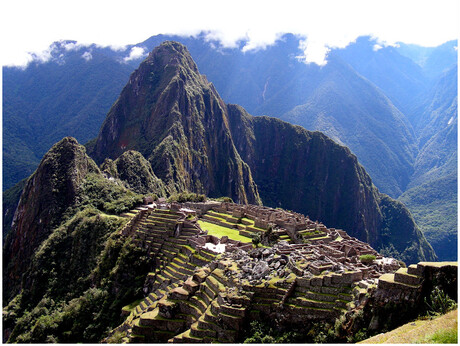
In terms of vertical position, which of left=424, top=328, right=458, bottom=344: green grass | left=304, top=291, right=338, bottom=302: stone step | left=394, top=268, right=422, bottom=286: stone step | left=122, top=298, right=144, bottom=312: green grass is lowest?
left=122, top=298, right=144, bottom=312: green grass

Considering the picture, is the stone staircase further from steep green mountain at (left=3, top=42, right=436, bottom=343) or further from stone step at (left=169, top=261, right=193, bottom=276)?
steep green mountain at (left=3, top=42, right=436, bottom=343)

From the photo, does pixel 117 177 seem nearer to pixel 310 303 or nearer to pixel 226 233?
pixel 226 233

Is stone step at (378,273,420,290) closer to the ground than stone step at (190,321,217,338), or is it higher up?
higher up

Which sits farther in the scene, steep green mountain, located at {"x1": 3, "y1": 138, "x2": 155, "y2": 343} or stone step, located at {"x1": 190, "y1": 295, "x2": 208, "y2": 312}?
steep green mountain, located at {"x1": 3, "y1": 138, "x2": 155, "y2": 343}

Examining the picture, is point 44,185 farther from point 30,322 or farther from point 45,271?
point 30,322

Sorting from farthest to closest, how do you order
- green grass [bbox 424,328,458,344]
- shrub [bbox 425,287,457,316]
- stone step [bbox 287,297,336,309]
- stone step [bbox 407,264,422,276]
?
stone step [bbox 287,297,336,309], stone step [bbox 407,264,422,276], shrub [bbox 425,287,457,316], green grass [bbox 424,328,458,344]

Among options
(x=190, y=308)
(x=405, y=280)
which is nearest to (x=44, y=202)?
(x=190, y=308)

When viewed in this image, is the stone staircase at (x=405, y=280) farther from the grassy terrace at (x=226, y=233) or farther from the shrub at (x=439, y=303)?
the grassy terrace at (x=226, y=233)

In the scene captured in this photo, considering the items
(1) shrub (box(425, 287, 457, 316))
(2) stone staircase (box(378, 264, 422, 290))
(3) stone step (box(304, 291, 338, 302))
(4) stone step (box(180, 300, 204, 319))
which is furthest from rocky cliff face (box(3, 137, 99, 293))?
(1) shrub (box(425, 287, 457, 316))

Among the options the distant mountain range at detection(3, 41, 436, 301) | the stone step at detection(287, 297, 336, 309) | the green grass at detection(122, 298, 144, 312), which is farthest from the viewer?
the distant mountain range at detection(3, 41, 436, 301)

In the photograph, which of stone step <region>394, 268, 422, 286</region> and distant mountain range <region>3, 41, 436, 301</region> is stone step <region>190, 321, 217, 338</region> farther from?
distant mountain range <region>3, 41, 436, 301</region>
